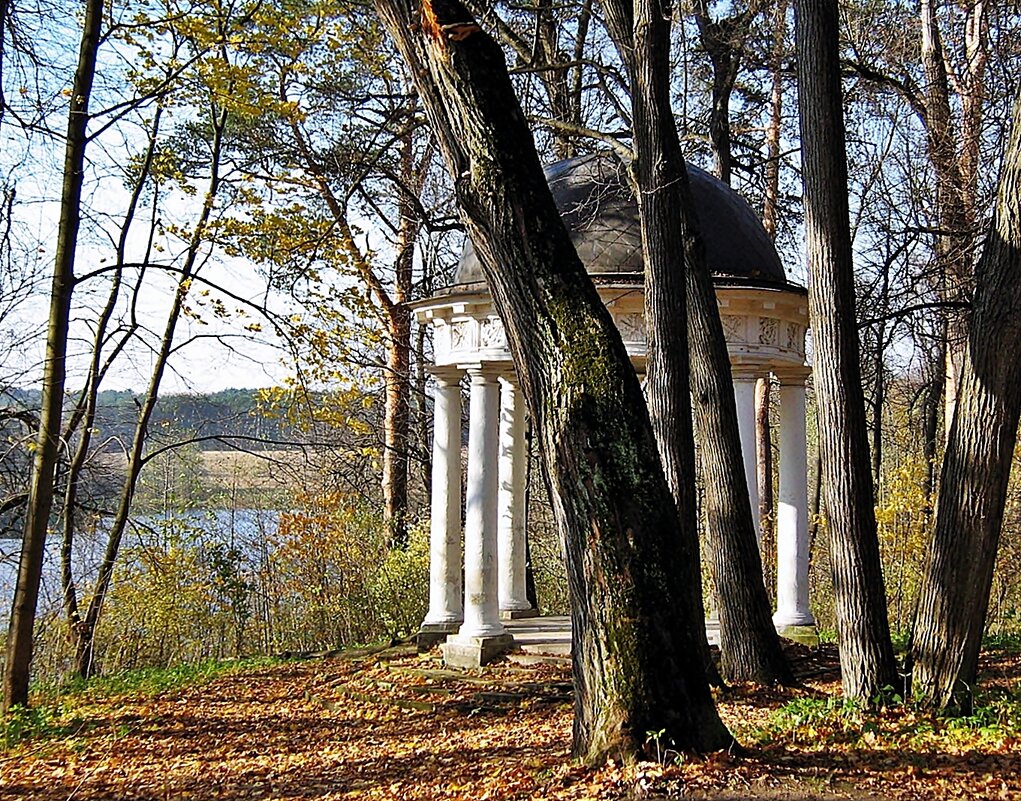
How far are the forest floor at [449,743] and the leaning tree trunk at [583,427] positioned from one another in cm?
42

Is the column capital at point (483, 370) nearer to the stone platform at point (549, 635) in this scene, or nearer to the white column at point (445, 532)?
the white column at point (445, 532)

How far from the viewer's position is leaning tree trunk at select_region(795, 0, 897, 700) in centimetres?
798

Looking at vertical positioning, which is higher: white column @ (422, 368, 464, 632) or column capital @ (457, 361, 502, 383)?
column capital @ (457, 361, 502, 383)

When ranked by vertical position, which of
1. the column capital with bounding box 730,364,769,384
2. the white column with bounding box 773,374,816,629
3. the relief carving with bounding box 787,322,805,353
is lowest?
the white column with bounding box 773,374,816,629

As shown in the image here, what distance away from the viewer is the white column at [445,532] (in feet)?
42.8

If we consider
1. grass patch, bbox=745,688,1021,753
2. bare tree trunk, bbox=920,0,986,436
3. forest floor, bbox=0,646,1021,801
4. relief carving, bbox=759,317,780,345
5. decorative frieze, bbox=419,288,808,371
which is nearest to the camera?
forest floor, bbox=0,646,1021,801

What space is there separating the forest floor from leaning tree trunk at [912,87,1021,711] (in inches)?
19.8

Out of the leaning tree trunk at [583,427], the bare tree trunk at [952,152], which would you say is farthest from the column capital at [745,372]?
the leaning tree trunk at [583,427]

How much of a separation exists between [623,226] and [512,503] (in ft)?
16.2

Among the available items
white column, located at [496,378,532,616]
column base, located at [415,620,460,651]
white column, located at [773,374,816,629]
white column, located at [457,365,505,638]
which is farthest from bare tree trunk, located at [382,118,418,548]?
white column, located at [773,374,816,629]

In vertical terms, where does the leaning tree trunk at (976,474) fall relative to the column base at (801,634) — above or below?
above

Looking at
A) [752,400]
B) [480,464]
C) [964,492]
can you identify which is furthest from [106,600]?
[964,492]

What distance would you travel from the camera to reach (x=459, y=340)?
12.8 metres

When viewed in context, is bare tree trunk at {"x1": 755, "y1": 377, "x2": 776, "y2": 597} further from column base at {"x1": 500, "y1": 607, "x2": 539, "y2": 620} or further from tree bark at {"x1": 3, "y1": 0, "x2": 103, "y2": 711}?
tree bark at {"x1": 3, "y1": 0, "x2": 103, "y2": 711}
